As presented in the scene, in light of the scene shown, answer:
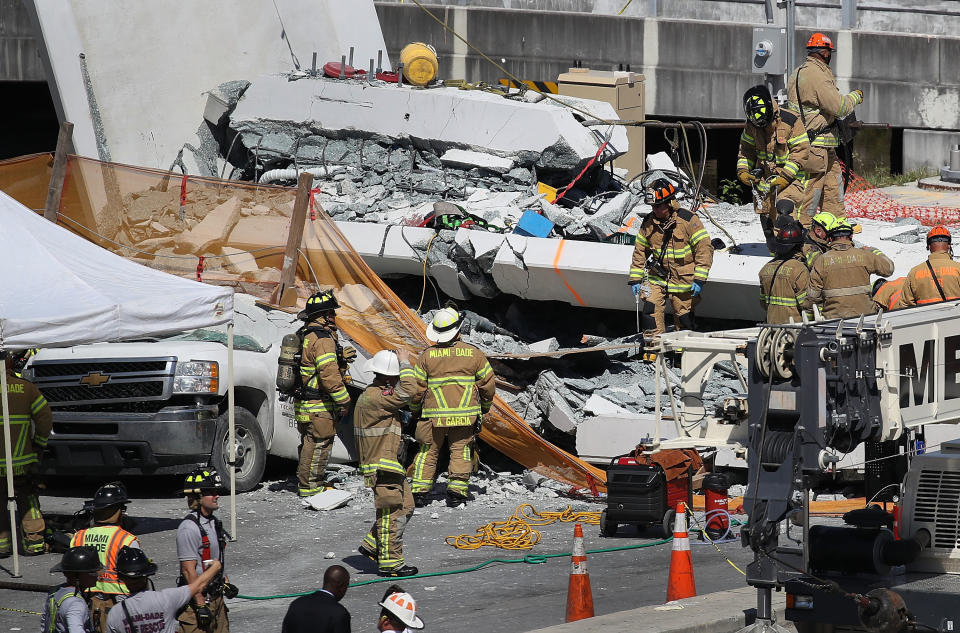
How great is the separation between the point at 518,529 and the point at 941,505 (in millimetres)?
4424

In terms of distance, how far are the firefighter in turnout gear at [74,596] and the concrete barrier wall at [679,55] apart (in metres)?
16.8

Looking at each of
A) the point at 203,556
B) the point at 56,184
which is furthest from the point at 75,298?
the point at 56,184

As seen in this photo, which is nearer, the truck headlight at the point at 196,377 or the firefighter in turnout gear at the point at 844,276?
the firefighter in turnout gear at the point at 844,276

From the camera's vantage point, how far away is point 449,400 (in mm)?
12102

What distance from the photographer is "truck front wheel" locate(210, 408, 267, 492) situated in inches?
483

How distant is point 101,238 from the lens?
47.2 feet

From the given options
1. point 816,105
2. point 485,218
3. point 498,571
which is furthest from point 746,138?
point 498,571

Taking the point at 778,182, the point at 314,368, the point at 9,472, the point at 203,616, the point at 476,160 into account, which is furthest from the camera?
the point at 476,160

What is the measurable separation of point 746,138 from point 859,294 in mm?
3162

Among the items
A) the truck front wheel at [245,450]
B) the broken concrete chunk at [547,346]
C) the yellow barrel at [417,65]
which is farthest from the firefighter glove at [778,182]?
the truck front wheel at [245,450]

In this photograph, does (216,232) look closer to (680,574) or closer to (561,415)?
(561,415)

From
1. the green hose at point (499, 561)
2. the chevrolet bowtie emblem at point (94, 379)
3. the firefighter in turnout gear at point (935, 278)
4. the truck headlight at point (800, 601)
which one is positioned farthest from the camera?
the chevrolet bowtie emblem at point (94, 379)

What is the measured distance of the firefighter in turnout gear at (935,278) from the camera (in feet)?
37.6

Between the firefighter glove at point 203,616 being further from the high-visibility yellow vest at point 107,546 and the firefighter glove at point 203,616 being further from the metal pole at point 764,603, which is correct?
the metal pole at point 764,603
